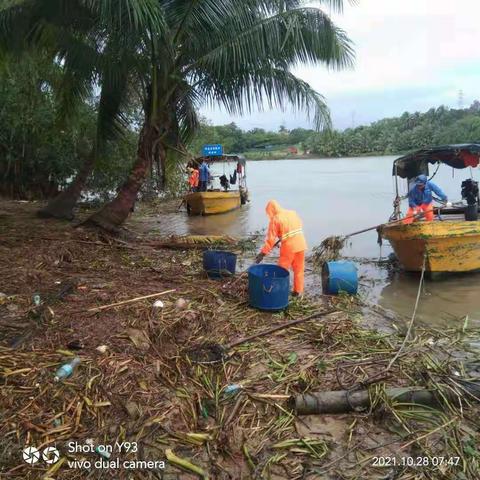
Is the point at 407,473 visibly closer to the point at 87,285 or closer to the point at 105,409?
the point at 105,409

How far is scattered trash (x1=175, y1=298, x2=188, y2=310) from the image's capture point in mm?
5530

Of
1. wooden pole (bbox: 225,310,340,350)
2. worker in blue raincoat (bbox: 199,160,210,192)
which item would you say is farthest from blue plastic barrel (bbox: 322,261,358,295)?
worker in blue raincoat (bbox: 199,160,210,192)

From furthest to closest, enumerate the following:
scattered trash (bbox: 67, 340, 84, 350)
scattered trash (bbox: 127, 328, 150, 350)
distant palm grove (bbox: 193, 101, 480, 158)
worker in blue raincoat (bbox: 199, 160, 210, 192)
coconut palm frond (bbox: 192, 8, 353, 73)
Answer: distant palm grove (bbox: 193, 101, 480, 158), worker in blue raincoat (bbox: 199, 160, 210, 192), coconut palm frond (bbox: 192, 8, 353, 73), scattered trash (bbox: 127, 328, 150, 350), scattered trash (bbox: 67, 340, 84, 350)

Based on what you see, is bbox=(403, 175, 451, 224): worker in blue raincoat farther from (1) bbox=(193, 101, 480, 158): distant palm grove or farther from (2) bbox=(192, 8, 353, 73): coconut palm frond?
(1) bbox=(193, 101, 480, 158): distant palm grove

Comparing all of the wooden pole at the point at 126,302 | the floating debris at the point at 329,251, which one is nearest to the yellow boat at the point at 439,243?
the floating debris at the point at 329,251

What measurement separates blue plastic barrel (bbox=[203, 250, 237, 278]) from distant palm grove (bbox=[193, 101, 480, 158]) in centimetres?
1865

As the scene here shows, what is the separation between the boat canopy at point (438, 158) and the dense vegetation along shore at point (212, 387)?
18.2 feet

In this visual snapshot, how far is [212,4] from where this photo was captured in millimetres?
8570

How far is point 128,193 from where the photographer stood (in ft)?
34.9

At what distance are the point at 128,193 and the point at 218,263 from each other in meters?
4.03

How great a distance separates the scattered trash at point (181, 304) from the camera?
218 inches

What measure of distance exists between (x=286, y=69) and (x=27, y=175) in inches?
468

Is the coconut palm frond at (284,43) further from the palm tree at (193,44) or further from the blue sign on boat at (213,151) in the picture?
the blue sign on boat at (213,151)

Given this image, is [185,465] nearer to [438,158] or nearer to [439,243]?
[439,243]
